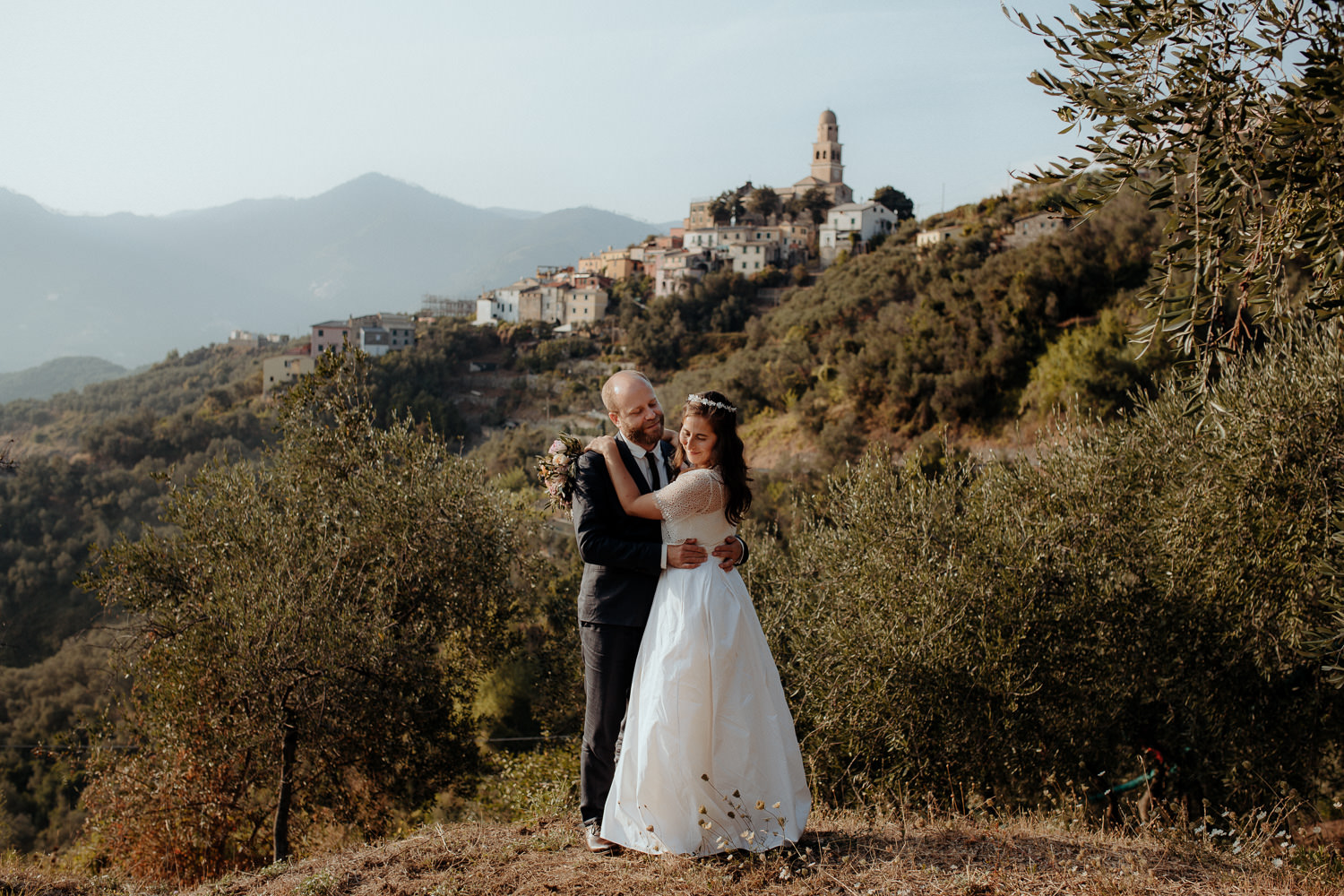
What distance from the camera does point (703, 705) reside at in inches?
140

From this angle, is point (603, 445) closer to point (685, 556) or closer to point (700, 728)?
point (685, 556)

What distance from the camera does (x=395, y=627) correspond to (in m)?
10.8

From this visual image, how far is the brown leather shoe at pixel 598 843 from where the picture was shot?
384 cm

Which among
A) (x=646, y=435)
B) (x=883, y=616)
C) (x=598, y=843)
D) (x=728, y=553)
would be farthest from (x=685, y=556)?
(x=883, y=616)

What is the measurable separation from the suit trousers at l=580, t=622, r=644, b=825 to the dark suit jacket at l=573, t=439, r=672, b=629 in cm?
8

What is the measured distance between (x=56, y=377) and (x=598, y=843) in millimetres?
137453

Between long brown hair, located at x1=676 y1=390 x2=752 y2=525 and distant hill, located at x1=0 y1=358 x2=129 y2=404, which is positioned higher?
distant hill, located at x1=0 y1=358 x2=129 y2=404

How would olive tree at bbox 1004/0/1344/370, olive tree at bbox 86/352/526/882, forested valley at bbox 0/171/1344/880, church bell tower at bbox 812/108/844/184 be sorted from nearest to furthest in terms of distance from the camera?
olive tree at bbox 1004/0/1344/370 < forested valley at bbox 0/171/1344/880 < olive tree at bbox 86/352/526/882 < church bell tower at bbox 812/108/844/184

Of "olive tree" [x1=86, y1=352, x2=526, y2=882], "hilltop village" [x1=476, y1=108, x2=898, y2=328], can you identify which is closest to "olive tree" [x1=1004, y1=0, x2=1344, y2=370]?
"olive tree" [x1=86, y1=352, x2=526, y2=882]

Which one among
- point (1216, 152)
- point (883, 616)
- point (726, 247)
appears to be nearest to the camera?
point (1216, 152)

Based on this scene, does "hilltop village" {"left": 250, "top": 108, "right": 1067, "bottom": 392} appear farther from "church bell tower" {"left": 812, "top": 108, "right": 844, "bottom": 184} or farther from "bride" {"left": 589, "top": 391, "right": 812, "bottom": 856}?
"bride" {"left": 589, "top": 391, "right": 812, "bottom": 856}

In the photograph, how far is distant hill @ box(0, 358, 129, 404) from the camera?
98.9 m

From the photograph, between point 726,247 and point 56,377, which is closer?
point 726,247

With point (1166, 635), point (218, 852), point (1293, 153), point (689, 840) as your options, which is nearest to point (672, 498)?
point (689, 840)
